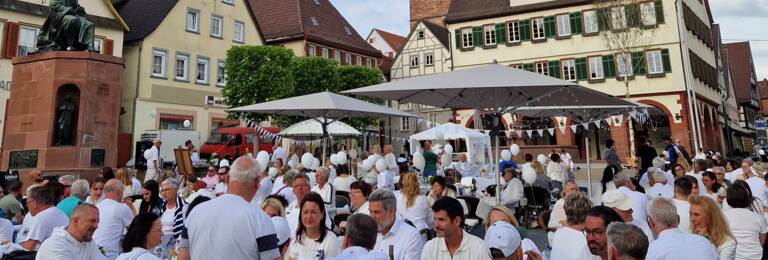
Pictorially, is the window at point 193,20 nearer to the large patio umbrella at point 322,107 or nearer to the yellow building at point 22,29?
the yellow building at point 22,29

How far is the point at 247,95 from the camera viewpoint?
27891mm

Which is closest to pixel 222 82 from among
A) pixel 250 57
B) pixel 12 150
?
pixel 250 57

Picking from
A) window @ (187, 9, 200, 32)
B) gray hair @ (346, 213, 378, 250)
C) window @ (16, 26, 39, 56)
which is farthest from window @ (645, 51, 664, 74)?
window @ (16, 26, 39, 56)

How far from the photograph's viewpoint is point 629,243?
8.82ft

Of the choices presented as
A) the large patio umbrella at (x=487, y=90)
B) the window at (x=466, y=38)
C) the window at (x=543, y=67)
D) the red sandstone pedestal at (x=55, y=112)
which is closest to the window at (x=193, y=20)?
the window at (x=466, y=38)

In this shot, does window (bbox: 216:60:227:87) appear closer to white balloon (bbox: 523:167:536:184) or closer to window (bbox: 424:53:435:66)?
window (bbox: 424:53:435:66)

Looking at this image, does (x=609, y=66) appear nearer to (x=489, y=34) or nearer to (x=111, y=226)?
(x=489, y=34)

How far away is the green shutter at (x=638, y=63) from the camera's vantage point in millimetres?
29531

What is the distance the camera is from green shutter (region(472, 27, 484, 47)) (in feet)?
112

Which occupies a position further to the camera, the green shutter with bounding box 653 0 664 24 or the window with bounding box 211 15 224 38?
the window with bounding box 211 15 224 38

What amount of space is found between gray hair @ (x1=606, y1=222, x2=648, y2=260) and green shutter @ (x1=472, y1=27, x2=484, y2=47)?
32453 millimetres

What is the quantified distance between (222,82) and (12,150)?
2076 centimetres

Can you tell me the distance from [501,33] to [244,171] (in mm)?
32165

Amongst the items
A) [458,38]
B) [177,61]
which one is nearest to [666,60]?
[458,38]
